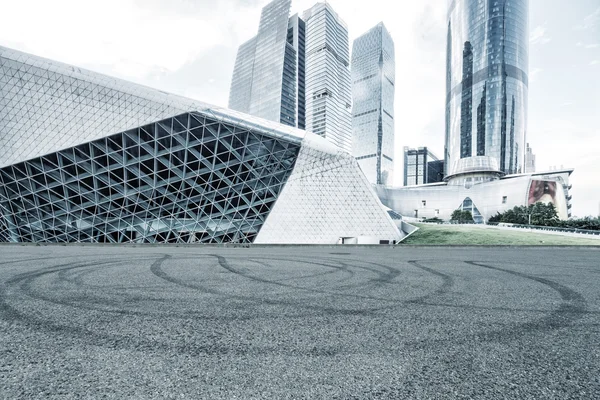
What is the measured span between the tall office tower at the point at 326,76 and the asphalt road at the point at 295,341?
6135 inches

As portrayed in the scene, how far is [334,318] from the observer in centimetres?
392

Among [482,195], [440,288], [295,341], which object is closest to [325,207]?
[440,288]

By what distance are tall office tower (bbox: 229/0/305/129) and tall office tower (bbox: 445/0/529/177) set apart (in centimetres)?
7836

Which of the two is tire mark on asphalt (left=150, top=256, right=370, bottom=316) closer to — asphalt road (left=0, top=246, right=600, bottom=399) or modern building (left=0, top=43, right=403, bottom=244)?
asphalt road (left=0, top=246, right=600, bottom=399)

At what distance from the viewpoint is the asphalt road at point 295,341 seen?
7.23 feet

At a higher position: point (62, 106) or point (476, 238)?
point (62, 106)

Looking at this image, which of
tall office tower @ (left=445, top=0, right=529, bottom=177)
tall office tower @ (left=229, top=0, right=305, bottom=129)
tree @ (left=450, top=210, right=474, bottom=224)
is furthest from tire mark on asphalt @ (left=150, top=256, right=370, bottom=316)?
tall office tower @ (left=445, top=0, right=529, bottom=177)

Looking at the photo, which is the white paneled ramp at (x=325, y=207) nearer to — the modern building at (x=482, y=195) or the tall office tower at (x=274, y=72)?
the modern building at (x=482, y=195)

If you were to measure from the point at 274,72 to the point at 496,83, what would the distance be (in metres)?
99.2

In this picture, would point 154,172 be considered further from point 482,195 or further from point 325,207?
point 482,195

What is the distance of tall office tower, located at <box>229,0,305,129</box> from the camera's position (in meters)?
119

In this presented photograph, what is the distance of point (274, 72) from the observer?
392 ft

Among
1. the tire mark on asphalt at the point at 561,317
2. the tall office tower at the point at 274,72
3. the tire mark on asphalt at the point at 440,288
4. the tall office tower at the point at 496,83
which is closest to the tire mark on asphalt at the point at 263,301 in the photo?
the tire mark on asphalt at the point at 440,288

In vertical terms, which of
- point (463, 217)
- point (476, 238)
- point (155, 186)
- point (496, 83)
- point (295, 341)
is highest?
point (496, 83)
